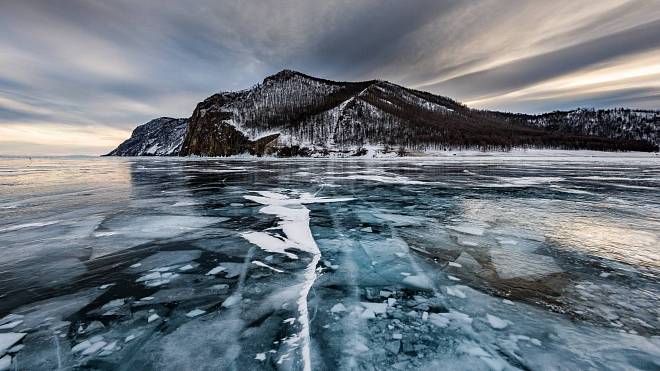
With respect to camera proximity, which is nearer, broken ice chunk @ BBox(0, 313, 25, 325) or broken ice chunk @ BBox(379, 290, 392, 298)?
broken ice chunk @ BBox(0, 313, 25, 325)

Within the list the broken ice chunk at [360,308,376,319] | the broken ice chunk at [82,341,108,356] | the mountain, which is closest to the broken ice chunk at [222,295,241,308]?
the broken ice chunk at [82,341,108,356]

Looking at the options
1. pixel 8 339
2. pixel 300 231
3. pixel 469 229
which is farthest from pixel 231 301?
pixel 469 229

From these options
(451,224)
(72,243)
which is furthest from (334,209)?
(72,243)

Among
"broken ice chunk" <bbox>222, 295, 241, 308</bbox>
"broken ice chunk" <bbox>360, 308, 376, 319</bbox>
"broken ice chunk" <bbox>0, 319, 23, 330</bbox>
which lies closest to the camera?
"broken ice chunk" <bbox>0, 319, 23, 330</bbox>

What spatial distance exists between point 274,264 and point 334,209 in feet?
17.2

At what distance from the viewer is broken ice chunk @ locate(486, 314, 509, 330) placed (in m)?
3.46

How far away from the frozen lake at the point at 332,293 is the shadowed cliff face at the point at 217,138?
13703 cm

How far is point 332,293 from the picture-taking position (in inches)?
170

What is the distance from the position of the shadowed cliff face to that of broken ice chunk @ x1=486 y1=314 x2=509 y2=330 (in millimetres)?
141193

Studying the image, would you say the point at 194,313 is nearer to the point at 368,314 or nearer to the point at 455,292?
the point at 368,314

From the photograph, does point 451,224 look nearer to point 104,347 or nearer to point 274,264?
point 274,264

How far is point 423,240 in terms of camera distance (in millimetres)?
6836

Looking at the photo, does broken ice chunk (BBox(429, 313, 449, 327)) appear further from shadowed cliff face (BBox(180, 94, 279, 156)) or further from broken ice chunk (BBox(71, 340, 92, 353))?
shadowed cliff face (BBox(180, 94, 279, 156))

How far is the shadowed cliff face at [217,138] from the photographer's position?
494ft
